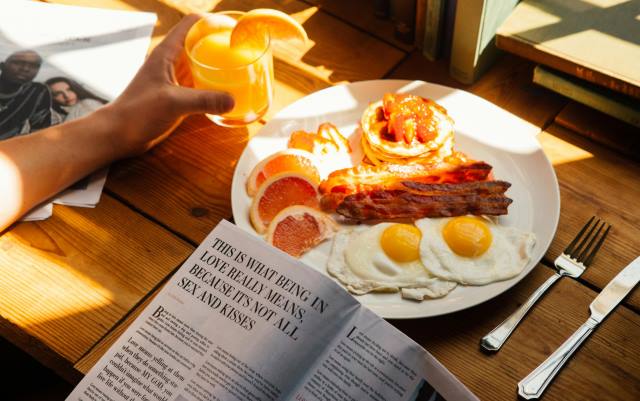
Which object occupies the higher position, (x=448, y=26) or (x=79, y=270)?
(x=448, y=26)

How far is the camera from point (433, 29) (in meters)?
1.41

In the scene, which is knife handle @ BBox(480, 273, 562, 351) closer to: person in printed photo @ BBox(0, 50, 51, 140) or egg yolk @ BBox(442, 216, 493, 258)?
egg yolk @ BBox(442, 216, 493, 258)

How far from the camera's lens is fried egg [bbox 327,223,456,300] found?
1070mm

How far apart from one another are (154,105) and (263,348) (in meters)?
0.60

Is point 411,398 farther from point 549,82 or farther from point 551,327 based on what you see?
point 549,82

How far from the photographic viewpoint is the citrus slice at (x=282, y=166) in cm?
123

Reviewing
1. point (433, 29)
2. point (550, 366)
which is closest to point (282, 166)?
point (433, 29)

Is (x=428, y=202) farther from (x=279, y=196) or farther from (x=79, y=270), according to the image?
(x=79, y=270)

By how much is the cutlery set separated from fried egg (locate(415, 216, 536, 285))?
7cm

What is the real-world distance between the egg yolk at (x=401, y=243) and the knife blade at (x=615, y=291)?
308 mm

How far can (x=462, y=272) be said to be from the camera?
1.08 meters

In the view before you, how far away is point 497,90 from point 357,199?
47 centimetres

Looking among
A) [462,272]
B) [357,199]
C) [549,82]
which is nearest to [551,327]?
[462,272]

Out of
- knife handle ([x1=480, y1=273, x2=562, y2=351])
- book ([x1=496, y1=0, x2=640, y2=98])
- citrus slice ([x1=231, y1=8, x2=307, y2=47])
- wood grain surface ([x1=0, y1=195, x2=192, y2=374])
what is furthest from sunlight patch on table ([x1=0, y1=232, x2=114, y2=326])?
book ([x1=496, y1=0, x2=640, y2=98])
